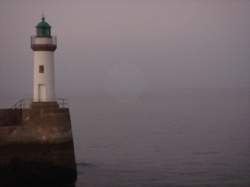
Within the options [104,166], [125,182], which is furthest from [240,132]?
[125,182]

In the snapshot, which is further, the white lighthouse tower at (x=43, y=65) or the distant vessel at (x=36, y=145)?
the white lighthouse tower at (x=43, y=65)

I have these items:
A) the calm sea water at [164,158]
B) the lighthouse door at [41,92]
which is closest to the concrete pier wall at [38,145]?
the lighthouse door at [41,92]

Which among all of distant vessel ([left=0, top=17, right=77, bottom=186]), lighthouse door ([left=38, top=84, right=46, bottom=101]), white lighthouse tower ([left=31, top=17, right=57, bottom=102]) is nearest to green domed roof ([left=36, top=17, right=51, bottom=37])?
white lighthouse tower ([left=31, top=17, right=57, bottom=102])

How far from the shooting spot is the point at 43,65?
2572 cm

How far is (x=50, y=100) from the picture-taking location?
25688 millimetres

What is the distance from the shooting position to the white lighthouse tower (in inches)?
1009

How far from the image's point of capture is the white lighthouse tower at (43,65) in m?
25.6

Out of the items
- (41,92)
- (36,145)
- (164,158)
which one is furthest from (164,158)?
(36,145)

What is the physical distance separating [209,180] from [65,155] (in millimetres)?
10103

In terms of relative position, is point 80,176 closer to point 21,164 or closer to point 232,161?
point 21,164

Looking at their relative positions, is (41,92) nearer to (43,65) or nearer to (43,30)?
(43,65)

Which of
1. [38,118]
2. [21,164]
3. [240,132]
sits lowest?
[240,132]

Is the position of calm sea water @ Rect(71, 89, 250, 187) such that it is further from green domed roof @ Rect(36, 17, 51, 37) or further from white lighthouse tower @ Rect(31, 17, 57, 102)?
green domed roof @ Rect(36, 17, 51, 37)

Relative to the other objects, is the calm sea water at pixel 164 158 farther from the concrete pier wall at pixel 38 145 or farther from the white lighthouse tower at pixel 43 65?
the white lighthouse tower at pixel 43 65
